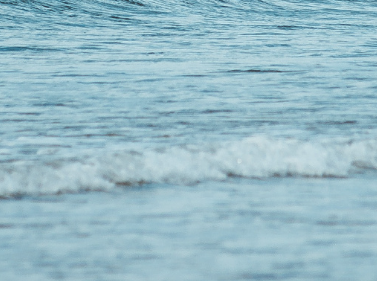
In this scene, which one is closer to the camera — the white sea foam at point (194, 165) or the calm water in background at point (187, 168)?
the calm water in background at point (187, 168)

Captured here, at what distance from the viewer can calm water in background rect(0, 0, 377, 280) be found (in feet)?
6.88

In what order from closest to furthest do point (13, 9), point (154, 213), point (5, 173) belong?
point (154, 213) → point (5, 173) → point (13, 9)

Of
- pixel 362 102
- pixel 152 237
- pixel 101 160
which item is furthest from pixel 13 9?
pixel 152 237

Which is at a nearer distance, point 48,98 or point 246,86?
point 48,98

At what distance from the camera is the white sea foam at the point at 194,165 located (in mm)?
2689

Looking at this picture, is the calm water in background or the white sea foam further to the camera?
the white sea foam

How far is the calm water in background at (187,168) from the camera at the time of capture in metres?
2.10

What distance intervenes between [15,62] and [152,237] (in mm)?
3967

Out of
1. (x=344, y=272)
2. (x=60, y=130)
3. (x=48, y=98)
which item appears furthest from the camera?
(x=48, y=98)

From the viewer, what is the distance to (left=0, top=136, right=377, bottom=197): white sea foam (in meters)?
2.69

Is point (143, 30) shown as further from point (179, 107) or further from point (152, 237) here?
point (152, 237)

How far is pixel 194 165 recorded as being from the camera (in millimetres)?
2902

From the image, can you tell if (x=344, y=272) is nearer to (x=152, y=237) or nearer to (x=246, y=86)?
(x=152, y=237)

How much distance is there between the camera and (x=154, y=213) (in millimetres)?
2439
